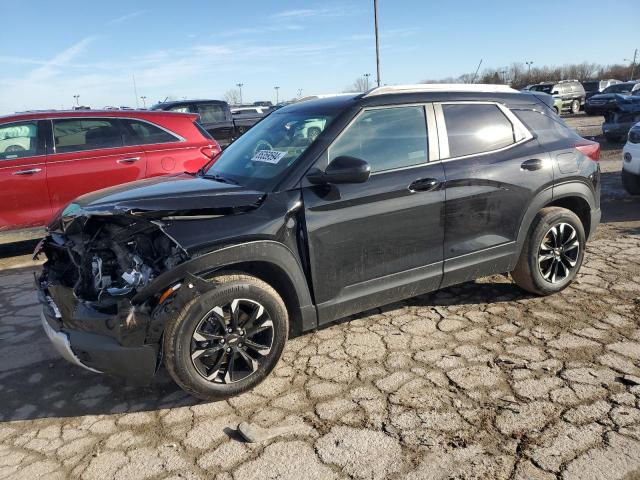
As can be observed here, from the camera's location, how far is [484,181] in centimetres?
385

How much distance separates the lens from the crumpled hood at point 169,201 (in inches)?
117

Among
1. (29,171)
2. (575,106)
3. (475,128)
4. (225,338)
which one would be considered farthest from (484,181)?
(575,106)

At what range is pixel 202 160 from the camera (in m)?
6.90

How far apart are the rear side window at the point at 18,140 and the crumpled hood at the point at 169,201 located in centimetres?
331

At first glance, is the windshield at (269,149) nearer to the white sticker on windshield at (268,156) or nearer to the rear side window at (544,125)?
the white sticker on windshield at (268,156)

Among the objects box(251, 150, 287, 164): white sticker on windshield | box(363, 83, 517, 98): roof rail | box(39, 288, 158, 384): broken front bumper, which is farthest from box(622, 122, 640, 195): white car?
box(39, 288, 158, 384): broken front bumper

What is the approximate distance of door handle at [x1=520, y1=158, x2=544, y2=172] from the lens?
4.05m

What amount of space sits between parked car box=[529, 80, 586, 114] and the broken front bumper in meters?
31.1

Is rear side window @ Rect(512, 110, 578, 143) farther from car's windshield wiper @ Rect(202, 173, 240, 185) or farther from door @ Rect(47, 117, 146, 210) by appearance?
door @ Rect(47, 117, 146, 210)

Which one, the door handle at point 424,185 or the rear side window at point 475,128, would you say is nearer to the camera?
the door handle at point 424,185

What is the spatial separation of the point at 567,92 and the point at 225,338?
3253 centimetres

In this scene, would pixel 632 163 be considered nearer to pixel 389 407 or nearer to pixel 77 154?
pixel 389 407

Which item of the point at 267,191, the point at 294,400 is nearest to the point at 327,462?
the point at 294,400

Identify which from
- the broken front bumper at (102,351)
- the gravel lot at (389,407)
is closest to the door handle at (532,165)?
the gravel lot at (389,407)
